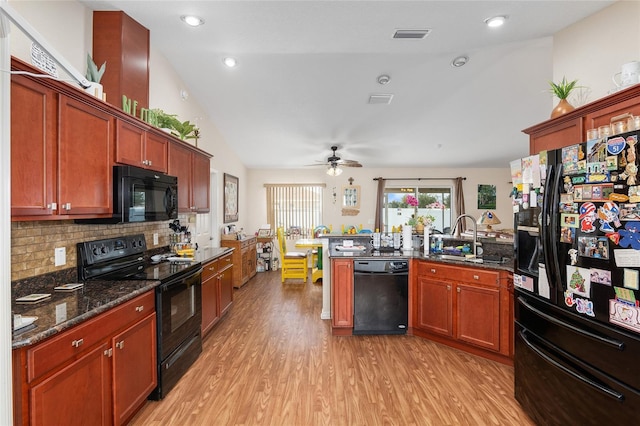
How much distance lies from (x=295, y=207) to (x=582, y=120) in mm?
6154

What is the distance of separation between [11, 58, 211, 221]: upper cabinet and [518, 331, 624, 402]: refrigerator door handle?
306cm

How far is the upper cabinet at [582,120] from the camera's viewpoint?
5.61 feet

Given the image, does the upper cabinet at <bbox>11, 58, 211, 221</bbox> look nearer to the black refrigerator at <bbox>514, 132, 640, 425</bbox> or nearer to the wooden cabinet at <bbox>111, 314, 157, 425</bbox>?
the wooden cabinet at <bbox>111, 314, 157, 425</bbox>

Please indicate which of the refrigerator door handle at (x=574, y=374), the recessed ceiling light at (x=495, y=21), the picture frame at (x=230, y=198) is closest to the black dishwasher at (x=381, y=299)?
the refrigerator door handle at (x=574, y=374)

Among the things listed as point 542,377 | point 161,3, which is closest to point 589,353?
point 542,377

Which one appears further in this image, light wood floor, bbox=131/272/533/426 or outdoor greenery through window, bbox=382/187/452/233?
outdoor greenery through window, bbox=382/187/452/233

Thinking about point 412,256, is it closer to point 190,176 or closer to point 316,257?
point 190,176

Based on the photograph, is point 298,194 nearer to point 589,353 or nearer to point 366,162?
point 366,162

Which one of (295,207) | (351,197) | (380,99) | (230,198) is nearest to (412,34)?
(380,99)

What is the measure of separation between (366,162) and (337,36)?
189 inches

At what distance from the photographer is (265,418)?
2066 millimetres

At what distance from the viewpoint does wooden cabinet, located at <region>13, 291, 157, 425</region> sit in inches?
50.4

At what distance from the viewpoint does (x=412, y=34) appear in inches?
102

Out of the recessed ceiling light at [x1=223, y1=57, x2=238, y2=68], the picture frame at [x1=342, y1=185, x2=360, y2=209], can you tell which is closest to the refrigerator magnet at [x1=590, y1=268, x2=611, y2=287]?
the recessed ceiling light at [x1=223, y1=57, x2=238, y2=68]
